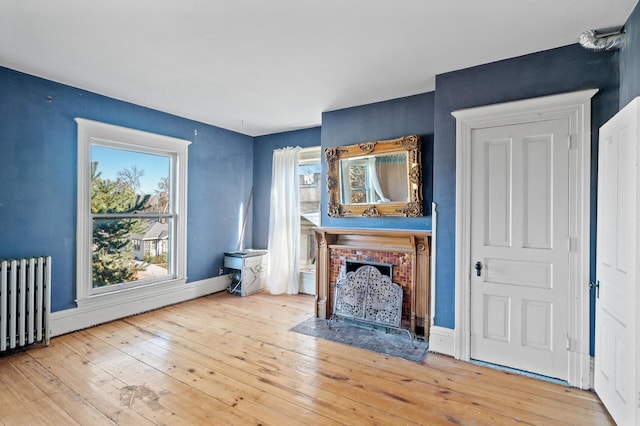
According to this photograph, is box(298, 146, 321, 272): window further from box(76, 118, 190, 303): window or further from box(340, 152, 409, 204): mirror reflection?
box(76, 118, 190, 303): window

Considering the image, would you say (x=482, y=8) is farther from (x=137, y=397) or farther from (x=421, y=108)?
(x=137, y=397)

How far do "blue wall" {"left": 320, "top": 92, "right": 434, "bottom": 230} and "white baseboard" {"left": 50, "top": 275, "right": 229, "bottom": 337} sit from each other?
2.17 m

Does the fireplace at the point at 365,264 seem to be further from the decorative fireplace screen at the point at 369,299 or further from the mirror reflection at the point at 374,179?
the mirror reflection at the point at 374,179

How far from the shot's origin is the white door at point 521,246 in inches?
96.2

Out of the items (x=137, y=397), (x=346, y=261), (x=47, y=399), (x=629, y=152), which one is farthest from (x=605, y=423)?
(x=47, y=399)

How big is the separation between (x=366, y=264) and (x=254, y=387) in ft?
5.98

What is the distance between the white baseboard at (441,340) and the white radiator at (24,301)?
368 cm

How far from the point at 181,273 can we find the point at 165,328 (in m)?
1.08

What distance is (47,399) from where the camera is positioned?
7.14 feet

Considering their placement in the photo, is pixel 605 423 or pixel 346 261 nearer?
pixel 605 423

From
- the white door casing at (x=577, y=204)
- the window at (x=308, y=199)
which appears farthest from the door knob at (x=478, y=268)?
the window at (x=308, y=199)

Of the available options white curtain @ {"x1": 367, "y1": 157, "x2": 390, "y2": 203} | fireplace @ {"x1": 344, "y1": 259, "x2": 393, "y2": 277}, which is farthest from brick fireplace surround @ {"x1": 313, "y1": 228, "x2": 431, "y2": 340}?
white curtain @ {"x1": 367, "y1": 157, "x2": 390, "y2": 203}

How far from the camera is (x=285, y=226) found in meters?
5.04

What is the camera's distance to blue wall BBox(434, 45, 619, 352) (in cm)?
232
